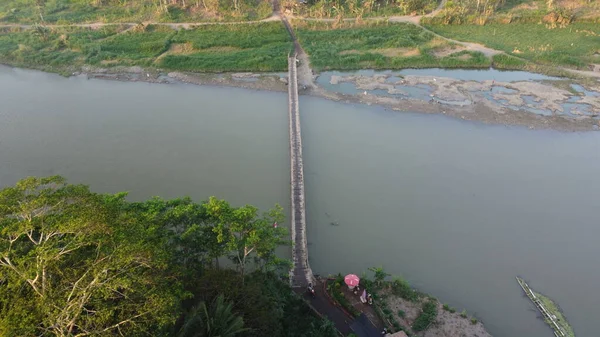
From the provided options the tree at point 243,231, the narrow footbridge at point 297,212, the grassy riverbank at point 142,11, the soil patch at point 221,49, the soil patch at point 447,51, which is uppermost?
the grassy riverbank at point 142,11

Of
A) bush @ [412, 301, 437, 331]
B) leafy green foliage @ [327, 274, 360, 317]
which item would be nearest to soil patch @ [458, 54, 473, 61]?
bush @ [412, 301, 437, 331]

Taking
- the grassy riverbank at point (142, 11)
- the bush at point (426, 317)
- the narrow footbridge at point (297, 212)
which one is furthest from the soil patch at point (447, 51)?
the bush at point (426, 317)

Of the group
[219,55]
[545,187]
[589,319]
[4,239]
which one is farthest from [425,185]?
[219,55]

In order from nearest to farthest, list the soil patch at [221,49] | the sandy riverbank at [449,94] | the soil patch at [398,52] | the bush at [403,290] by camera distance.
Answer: the bush at [403,290] → the sandy riverbank at [449,94] → the soil patch at [398,52] → the soil patch at [221,49]

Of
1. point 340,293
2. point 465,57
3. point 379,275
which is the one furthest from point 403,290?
point 465,57

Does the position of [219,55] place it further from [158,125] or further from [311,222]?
[311,222]

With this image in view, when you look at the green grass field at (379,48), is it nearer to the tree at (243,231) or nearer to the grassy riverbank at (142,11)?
the grassy riverbank at (142,11)

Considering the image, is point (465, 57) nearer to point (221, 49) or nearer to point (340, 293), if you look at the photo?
point (221, 49)
